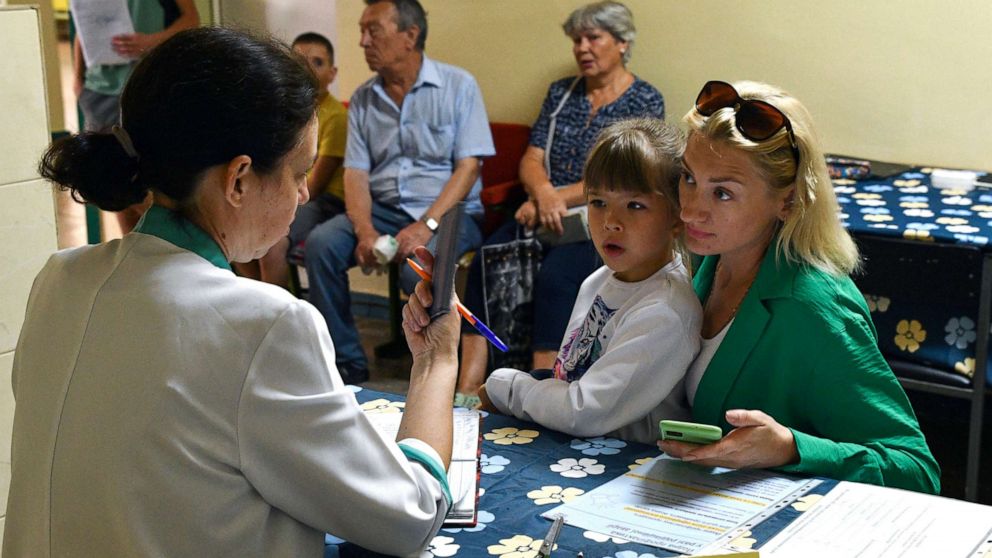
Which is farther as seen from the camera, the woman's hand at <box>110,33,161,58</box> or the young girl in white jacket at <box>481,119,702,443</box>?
the woman's hand at <box>110,33,161,58</box>

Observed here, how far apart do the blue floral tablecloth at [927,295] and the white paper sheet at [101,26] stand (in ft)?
12.0

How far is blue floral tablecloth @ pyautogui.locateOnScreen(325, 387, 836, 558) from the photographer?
154 centimetres

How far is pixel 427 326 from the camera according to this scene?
177 centimetres

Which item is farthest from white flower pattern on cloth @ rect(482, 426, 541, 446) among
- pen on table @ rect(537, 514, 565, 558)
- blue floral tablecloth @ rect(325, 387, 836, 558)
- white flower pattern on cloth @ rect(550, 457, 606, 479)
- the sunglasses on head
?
the sunglasses on head

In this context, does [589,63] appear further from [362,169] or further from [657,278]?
[657,278]

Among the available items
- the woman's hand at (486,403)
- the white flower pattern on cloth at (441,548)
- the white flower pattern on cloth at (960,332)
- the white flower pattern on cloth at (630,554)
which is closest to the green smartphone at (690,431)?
the white flower pattern on cloth at (630,554)

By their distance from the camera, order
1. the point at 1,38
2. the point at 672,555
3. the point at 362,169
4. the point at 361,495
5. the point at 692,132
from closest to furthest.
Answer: the point at 361,495 → the point at 672,555 → the point at 692,132 → the point at 1,38 → the point at 362,169

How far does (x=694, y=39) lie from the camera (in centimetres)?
454

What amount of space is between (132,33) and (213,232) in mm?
4497

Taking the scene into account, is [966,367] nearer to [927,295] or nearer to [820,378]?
[927,295]

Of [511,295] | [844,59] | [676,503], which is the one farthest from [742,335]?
[844,59]

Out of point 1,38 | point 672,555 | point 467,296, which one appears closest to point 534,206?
point 467,296

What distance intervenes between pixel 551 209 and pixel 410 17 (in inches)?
42.2

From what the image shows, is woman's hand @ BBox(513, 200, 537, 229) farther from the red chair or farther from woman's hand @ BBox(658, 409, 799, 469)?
woman's hand @ BBox(658, 409, 799, 469)
